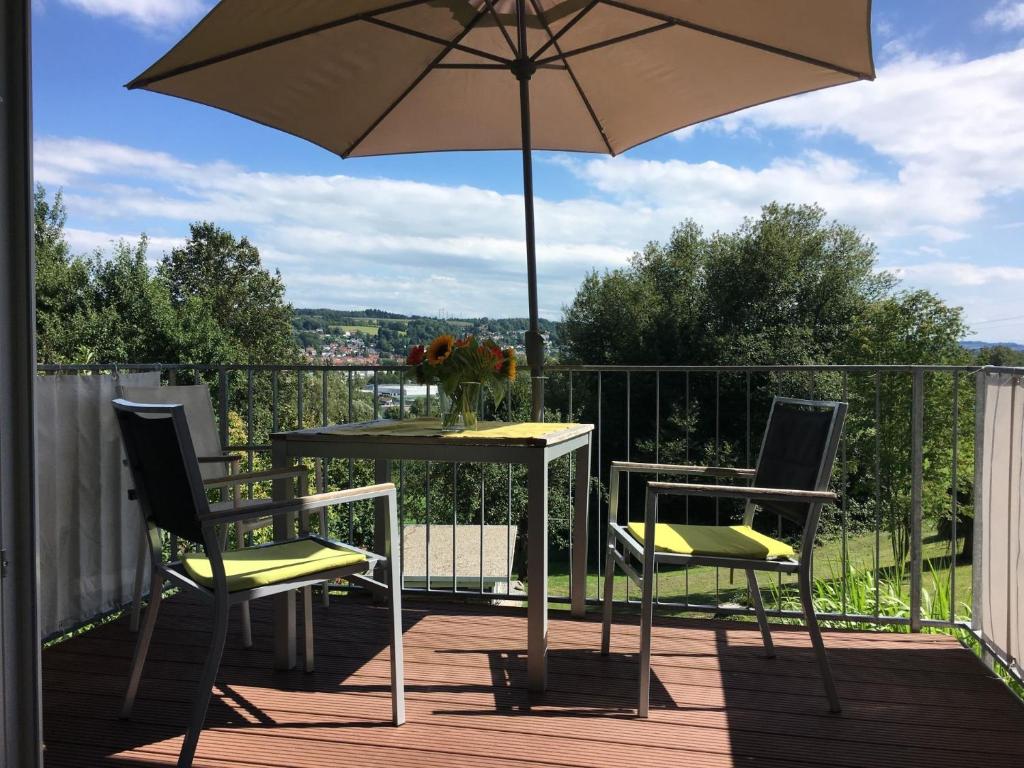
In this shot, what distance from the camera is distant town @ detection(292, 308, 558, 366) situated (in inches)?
128

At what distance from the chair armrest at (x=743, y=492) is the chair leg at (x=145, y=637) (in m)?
1.43

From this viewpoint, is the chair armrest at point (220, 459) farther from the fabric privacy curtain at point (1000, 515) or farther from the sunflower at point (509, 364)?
the fabric privacy curtain at point (1000, 515)

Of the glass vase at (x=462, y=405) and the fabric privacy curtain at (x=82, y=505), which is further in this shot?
the fabric privacy curtain at (x=82, y=505)

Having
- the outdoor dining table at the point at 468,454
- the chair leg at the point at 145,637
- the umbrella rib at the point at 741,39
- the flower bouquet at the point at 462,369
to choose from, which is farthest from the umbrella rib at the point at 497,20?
the chair leg at the point at 145,637

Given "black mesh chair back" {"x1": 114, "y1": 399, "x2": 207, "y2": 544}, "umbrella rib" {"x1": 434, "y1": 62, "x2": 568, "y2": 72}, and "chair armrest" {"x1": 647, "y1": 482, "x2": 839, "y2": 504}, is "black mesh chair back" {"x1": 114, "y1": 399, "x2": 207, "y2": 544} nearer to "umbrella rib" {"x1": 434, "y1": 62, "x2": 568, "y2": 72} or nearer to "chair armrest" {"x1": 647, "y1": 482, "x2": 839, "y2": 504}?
"chair armrest" {"x1": 647, "y1": 482, "x2": 839, "y2": 504}

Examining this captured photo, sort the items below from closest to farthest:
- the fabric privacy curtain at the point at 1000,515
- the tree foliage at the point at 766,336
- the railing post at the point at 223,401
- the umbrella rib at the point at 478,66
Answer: the fabric privacy curtain at the point at 1000,515 < the umbrella rib at the point at 478,66 < the railing post at the point at 223,401 < the tree foliage at the point at 766,336

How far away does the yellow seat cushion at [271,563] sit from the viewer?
2117 mm

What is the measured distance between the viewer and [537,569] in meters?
2.57

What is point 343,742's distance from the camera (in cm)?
224

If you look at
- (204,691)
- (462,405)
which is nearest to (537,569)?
(462,405)

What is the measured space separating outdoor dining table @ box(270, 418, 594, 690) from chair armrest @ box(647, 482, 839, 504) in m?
0.35

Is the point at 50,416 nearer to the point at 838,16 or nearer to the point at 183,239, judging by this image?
the point at 838,16

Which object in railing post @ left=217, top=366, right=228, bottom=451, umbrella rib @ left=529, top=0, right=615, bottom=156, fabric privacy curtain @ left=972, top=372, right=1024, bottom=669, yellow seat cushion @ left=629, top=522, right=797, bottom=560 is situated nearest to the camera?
yellow seat cushion @ left=629, top=522, right=797, bottom=560

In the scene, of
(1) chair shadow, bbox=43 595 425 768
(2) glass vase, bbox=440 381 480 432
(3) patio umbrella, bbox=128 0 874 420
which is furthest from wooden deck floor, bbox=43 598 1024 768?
(3) patio umbrella, bbox=128 0 874 420
